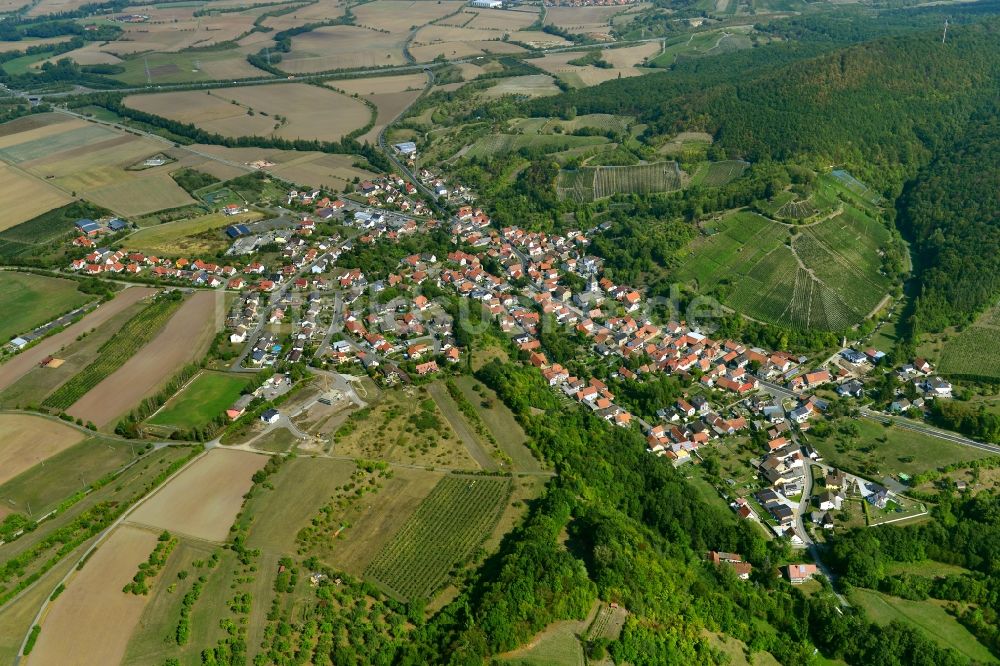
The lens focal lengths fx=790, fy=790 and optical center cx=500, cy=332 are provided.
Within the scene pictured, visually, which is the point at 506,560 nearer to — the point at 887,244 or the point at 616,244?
the point at 616,244

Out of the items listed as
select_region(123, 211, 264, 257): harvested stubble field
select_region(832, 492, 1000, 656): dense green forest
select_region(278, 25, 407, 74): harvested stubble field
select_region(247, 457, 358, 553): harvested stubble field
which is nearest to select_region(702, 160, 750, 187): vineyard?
select_region(832, 492, 1000, 656): dense green forest

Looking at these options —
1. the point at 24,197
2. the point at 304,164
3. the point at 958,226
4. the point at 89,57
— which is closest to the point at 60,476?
the point at 24,197

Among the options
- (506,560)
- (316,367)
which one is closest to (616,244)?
(316,367)

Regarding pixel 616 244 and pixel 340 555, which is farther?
pixel 616 244

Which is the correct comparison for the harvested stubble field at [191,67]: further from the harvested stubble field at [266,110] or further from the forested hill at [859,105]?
the forested hill at [859,105]

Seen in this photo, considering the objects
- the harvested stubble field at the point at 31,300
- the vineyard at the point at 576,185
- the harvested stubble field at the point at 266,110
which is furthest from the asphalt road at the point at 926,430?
the harvested stubble field at the point at 266,110
